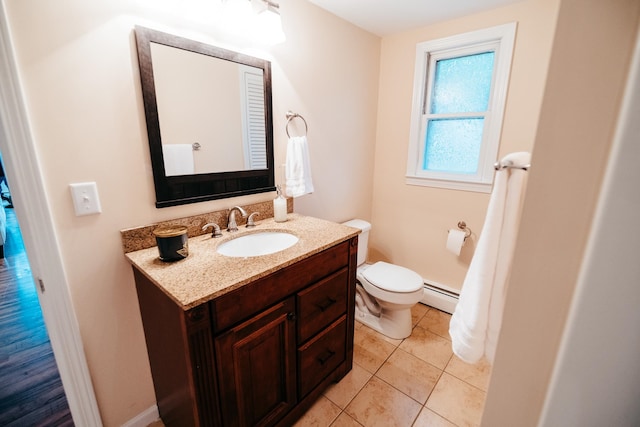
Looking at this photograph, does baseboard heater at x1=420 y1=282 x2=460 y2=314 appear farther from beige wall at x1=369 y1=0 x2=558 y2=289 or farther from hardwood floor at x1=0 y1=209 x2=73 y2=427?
hardwood floor at x1=0 y1=209 x2=73 y2=427

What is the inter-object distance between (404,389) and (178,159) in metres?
1.72

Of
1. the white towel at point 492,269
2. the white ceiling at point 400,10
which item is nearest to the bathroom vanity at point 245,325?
the white towel at point 492,269

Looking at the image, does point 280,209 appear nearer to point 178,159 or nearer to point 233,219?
point 233,219

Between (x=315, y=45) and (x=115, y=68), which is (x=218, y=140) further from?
(x=315, y=45)

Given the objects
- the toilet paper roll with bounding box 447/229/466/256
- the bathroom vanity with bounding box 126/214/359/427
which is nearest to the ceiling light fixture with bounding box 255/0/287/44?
the bathroom vanity with bounding box 126/214/359/427

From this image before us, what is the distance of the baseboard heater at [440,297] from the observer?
2.22 m

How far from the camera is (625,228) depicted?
349 mm

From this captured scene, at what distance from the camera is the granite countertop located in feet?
2.84

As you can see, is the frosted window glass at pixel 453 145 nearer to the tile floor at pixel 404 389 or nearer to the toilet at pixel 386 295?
the toilet at pixel 386 295

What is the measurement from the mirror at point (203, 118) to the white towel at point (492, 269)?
1.20m

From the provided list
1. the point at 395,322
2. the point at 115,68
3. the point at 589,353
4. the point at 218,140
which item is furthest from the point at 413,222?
the point at 115,68

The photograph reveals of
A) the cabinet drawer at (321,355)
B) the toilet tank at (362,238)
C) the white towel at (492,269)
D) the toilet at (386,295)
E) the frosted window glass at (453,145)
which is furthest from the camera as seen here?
the toilet tank at (362,238)

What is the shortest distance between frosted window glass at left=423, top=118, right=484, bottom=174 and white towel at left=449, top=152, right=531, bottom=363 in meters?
1.55

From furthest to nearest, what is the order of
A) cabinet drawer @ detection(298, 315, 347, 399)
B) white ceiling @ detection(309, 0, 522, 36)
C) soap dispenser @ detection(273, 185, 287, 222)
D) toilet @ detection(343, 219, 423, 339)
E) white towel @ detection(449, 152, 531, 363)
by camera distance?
toilet @ detection(343, 219, 423, 339)
white ceiling @ detection(309, 0, 522, 36)
soap dispenser @ detection(273, 185, 287, 222)
cabinet drawer @ detection(298, 315, 347, 399)
white towel @ detection(449, 152, 531, 363)
